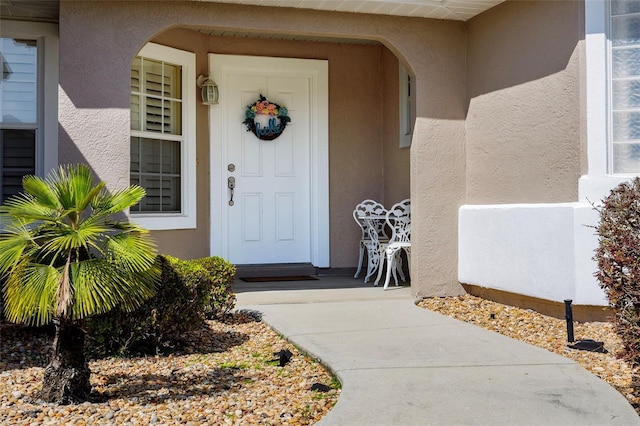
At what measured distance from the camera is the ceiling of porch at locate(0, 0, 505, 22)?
258 inches

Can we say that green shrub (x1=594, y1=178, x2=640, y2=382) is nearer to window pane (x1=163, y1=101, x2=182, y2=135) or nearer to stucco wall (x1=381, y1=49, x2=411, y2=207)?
stucco wall (x1=381, y1=49, x2=411, y2=207)

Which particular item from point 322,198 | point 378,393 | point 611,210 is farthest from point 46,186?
point 322,198

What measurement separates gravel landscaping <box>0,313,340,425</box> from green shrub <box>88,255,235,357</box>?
0.12 meters

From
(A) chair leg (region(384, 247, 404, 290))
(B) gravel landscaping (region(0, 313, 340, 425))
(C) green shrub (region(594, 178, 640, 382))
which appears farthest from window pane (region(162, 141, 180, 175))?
(C) green shrub (region(594, 178, 640, 382))

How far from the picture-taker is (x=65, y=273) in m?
3.66

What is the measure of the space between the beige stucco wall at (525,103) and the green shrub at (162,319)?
317 cm

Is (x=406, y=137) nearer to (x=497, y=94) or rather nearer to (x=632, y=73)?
(x=497, y=94)

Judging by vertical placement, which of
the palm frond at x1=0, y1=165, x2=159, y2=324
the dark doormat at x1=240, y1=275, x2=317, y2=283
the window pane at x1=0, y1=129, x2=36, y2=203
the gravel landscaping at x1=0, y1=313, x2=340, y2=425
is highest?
the window pane at x1=0, y1=129, x2=36, y2=203

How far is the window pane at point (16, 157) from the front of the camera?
23.7ft

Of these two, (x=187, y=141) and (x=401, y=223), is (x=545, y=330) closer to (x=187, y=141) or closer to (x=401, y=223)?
(x=401, y=223)

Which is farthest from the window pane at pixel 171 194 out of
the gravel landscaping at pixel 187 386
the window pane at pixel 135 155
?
the gravel landscaping at pixel 187 386

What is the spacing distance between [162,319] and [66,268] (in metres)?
1.24

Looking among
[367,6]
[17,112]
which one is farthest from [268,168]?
[17,112]

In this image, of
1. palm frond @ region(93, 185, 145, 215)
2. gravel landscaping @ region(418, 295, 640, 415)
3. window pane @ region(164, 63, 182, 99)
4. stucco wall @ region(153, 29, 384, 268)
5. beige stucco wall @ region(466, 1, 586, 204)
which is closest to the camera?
palm frond @ region(93, 185, 145, 215)
